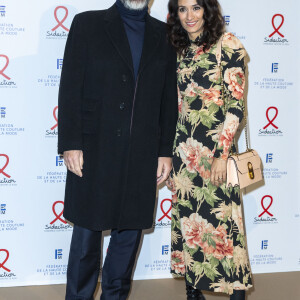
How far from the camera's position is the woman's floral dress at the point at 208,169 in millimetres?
2578

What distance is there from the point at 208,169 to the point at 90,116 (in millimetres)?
696

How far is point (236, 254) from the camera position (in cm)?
270

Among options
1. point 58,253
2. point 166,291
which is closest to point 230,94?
point 166,291

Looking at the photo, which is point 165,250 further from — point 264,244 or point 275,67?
point 275,67

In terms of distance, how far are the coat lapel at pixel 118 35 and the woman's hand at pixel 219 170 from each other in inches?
26.3

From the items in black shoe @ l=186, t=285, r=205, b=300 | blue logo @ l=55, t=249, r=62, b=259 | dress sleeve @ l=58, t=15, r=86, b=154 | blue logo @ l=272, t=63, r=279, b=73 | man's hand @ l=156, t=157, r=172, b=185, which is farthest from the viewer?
blue logo @ l=272, t=63, r=279, b=73

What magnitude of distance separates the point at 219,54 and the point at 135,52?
17.5 inches

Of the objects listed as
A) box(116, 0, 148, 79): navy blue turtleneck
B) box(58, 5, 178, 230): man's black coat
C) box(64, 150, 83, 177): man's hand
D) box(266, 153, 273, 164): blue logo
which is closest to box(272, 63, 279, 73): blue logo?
box(266, 153, 273, 164): blue logo

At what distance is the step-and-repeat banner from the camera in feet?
10.8

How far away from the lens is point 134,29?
262cm

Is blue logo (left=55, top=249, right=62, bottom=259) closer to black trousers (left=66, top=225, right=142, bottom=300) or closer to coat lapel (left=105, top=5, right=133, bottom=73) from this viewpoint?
black trousers (left=66, top=225, right=142, bottom=300)

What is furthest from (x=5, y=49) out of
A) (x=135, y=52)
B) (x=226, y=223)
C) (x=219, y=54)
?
(x=226, y=223)

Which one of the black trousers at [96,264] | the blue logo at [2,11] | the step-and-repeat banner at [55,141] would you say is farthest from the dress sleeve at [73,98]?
the blue logo at [2,11]

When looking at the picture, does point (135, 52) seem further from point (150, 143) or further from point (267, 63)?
point (267, 63)
